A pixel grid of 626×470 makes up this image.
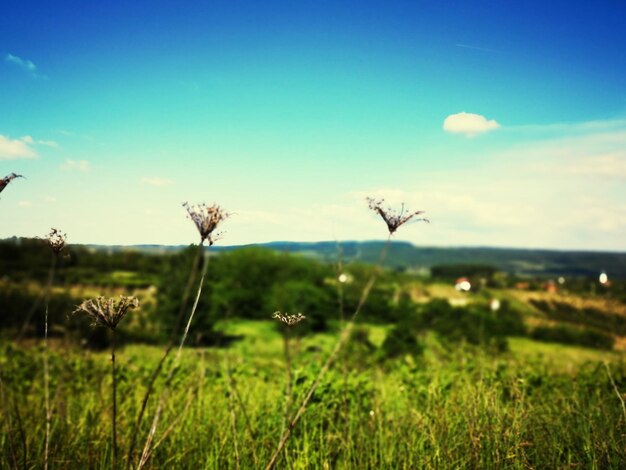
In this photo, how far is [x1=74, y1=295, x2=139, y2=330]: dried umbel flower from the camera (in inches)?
57.6

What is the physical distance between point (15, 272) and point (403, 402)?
146 feet

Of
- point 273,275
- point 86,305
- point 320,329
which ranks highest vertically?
point 86,305

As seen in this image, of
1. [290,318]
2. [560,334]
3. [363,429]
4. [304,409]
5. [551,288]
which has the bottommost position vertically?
[560,334]

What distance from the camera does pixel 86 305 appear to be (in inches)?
60.3

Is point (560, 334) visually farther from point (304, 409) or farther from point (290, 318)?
point (290, 318)

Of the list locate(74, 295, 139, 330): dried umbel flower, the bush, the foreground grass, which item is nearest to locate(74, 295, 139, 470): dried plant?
locate(74, 295, 139, 330): dried umbel flower

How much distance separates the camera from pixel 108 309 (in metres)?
1.49

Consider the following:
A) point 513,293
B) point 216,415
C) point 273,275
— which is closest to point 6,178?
point 216,415

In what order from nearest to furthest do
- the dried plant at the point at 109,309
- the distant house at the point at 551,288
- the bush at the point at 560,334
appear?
1. the dried plant at the point at 109,309
2. the bush at the point at 560,334
3. the distant house at the point at 551,288

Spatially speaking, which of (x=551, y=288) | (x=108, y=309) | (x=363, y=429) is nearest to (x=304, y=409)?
(x=363, y=429)

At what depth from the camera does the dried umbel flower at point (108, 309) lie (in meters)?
1.46

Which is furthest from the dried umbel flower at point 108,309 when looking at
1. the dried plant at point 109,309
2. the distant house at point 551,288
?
the distant house at point 551,288

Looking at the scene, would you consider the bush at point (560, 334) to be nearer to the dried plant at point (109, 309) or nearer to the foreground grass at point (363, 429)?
the foreground grass at point (363, 429)

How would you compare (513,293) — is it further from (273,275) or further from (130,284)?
(130,284)
